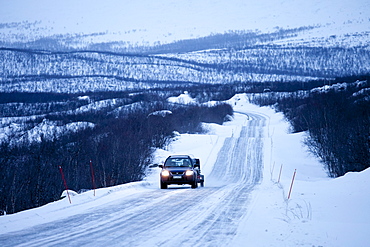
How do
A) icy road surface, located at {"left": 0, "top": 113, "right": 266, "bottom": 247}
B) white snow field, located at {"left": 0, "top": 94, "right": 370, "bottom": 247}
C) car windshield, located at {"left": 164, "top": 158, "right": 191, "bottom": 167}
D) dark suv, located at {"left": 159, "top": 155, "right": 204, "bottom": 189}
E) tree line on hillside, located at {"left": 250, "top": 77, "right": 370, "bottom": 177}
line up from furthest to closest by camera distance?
tree line on hillside, located at {"left": 250, "top": 77, "right": 370, "bottom": 177} < car windshield, located at {"left": 164, "top": 158, "right": 191, "bottom": 167} < dark suv, located at {"left": 159, "top": 155, "right": 204, "bottom": 189} < white snow field, located at {"left": 0, "top": 94, "right": 370, "bottom": 247} < icy road surface, located at {"left": 0, "top": 113, "right": 266, "bottom": 247}

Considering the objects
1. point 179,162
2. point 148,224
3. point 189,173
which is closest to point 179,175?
point 189,173

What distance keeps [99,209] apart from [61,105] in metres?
161

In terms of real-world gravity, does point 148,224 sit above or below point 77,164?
above

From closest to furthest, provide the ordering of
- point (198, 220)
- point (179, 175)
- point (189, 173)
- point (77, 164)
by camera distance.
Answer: point (198, 220), point (179, 175), point (189, 173), point (77, 164)

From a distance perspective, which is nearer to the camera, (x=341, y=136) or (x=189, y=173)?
(x=189, y=173)

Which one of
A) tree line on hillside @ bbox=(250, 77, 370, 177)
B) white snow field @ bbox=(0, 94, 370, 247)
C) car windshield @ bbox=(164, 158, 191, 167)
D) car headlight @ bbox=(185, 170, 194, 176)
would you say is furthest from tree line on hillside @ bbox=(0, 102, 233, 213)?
tree line on hillside @ bbox=(250, 77, 370, 177)

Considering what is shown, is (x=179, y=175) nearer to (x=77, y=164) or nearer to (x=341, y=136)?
(x=77, y=164)

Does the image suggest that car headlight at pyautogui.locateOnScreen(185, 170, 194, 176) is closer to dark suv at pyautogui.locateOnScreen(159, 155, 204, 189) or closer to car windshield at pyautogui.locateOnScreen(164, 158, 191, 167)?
dark suv at pyautogui.locateOnScreen(159, 155, 204, 189)

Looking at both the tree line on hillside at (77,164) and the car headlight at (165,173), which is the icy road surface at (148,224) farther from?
the tree line on hillside at (77,164)

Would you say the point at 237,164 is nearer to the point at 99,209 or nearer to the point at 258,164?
the point at 258,164

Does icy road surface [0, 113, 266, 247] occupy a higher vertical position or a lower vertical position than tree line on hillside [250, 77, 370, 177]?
higher

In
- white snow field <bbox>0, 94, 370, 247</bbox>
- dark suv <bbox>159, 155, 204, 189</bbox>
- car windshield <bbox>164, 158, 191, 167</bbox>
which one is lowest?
dark suv <bbox>159, 155, 204, 189</bbox>

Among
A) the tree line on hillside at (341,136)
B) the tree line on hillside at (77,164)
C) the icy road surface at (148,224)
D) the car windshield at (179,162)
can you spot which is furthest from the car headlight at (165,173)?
the tree line on hillside at (341,136)

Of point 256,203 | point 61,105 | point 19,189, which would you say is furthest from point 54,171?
point 61,105
